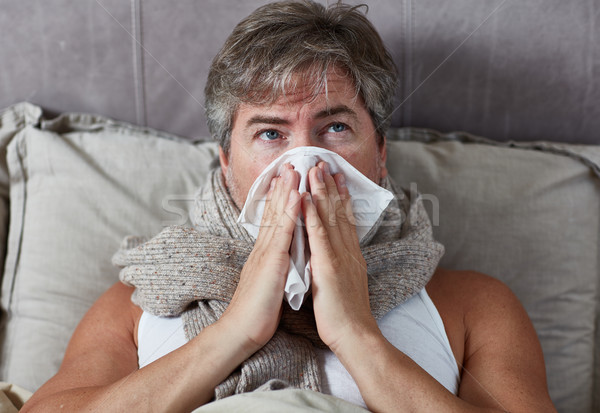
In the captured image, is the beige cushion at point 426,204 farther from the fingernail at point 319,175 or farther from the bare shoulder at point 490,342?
the fingernail at point 319,175

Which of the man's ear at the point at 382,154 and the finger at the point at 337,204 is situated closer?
the finger at the point at 337,204

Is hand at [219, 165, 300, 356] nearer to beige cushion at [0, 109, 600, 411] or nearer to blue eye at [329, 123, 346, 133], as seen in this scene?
blue eye at [329, 123, 346, 133]

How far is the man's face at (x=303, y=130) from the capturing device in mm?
1163

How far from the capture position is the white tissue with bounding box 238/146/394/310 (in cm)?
110

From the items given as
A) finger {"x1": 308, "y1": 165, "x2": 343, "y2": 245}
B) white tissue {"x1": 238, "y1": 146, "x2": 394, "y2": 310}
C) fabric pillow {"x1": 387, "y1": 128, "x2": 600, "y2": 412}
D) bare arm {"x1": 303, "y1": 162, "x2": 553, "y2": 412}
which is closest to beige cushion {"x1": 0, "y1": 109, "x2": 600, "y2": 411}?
fabric pillow {"x1": 387, "y1": 128, "x2": 600, "y2": 412}

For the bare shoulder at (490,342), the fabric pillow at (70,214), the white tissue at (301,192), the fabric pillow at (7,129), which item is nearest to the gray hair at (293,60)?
the white tissue at (301,192)

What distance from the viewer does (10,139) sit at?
1530mm

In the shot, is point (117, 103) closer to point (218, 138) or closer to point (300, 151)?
point (218, 138)

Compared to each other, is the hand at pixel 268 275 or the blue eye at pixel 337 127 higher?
the blue eye at pixel 337 127

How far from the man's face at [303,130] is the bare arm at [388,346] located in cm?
12

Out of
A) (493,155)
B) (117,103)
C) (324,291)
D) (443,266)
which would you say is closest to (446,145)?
(493,155)

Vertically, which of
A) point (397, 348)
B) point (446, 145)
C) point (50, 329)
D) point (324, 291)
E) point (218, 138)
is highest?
point (218, 138)

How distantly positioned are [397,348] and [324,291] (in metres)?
0.21

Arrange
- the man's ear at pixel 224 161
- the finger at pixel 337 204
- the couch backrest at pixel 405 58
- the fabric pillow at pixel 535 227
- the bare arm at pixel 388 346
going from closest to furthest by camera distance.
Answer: the bare arm at pixel 388 346, the finger at pixel 337 204, the man's ear at pixel 224 161, the fabric pillow at pixel 535 227, the couch backrest at pixel 405 58
